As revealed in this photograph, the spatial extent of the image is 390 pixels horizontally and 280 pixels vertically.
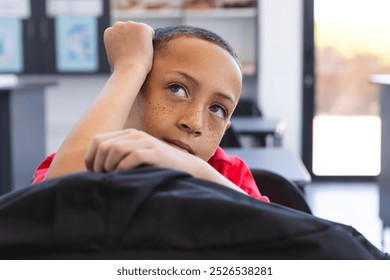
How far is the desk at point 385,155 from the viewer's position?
153 inches

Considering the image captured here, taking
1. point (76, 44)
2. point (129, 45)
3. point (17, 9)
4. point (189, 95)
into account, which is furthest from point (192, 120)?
point (17, 9)

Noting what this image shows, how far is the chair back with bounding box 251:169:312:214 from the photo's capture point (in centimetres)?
154

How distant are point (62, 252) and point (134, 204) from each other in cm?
7

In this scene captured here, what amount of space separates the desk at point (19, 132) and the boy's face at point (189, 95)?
309 cm

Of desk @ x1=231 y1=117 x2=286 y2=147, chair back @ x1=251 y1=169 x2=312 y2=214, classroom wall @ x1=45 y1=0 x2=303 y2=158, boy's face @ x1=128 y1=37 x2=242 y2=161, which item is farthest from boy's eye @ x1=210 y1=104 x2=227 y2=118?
classroom wall @ x1=45 y1=0 x2=303 y2=158

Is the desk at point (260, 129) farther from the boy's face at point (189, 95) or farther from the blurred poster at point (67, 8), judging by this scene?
the boy's face at point (189, 95)

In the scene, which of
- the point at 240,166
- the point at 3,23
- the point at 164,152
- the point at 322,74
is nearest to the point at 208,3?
the point at 322,74

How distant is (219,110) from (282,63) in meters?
5.33

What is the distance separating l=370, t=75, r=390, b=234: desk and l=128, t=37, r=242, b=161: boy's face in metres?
3.13

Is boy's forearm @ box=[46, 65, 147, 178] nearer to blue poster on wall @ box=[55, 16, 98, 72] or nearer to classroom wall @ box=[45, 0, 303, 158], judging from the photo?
classroom wall @ box=[45, 0, 303, 158]

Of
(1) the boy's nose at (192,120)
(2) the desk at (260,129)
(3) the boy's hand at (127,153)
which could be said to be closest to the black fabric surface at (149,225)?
(3) the boy's hand at (127,153)

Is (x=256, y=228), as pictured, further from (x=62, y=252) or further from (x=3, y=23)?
(x=3, y=23)

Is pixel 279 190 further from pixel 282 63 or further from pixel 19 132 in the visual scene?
pixel 282 63
